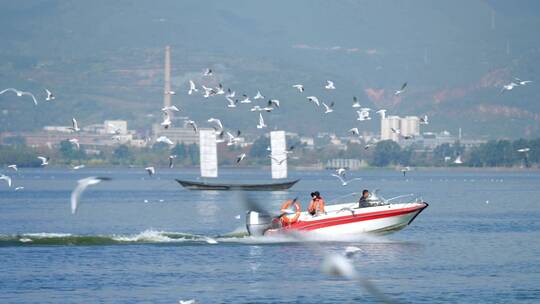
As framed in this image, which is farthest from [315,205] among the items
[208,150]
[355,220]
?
[208,150]

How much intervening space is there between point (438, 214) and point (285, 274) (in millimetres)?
39153

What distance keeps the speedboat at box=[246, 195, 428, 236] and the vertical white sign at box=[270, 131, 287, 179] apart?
200 feet

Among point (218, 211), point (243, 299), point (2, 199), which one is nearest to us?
point (243, 299)

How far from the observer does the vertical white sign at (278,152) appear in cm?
12256

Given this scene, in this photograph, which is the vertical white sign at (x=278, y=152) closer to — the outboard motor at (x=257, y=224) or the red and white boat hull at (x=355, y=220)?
the outboard motor at (x=257, y=224)

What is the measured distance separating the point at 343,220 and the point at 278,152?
221ft

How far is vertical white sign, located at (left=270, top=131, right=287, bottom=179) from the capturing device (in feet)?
402

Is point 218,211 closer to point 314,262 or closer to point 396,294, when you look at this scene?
point 314,262

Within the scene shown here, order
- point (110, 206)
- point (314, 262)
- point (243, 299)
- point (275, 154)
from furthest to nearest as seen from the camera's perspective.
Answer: point (275, 154)
point (110, 206)
point (314, 262)
point (243, 299)

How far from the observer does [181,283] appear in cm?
4706

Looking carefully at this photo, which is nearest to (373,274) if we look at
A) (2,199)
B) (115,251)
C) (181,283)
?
(181,283)

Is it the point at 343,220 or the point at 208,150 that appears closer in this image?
the point at 343,220

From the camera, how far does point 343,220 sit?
193 feet

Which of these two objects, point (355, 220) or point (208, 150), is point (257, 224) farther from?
point (208, 150)
